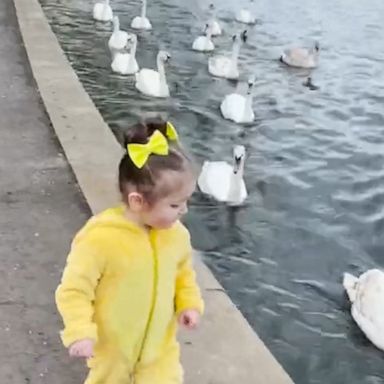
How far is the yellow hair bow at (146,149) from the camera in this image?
2381 mm

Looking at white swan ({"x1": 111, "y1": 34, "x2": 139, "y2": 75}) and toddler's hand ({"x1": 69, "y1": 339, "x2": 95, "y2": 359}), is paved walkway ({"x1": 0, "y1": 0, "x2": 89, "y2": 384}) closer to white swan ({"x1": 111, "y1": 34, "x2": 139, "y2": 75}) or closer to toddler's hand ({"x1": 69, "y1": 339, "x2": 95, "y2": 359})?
toddler's hand ({"x1": 69, "y1": 339, "x2": 95, "y2": 359})

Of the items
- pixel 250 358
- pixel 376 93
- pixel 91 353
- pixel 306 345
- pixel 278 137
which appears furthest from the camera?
pixel 376 93

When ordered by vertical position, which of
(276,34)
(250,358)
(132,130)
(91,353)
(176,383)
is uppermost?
(132,130)

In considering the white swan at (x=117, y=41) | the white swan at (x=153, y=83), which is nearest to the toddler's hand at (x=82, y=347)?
the white swan at (x=153, y=83)

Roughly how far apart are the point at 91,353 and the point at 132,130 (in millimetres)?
629

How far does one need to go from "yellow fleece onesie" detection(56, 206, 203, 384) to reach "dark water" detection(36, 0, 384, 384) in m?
2.30

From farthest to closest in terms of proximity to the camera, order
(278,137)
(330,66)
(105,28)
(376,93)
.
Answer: (105,28) < (330,66) < (376,93) < (278,137)

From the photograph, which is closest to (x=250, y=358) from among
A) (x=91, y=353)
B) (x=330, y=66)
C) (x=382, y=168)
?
(x=91, y=353)

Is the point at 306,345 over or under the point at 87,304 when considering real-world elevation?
under

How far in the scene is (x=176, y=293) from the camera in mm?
2678

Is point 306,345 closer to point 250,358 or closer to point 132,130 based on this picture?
point 250,358

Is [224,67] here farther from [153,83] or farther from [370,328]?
[370,328]

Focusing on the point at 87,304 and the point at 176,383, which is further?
the point at 176,383

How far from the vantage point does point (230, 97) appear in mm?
9094
